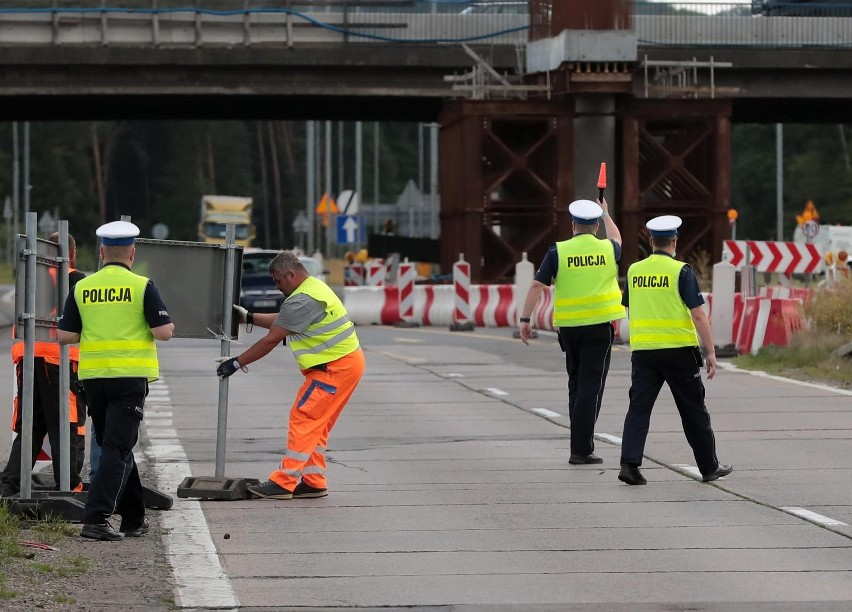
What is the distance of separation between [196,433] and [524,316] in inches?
135

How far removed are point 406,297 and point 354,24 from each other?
8.62m

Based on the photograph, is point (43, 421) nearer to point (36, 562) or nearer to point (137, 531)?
point (137, 531)

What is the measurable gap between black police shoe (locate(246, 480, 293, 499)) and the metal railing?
30.9 m

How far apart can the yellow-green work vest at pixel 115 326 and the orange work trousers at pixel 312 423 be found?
1801 mm

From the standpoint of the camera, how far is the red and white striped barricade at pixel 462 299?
3403 cm

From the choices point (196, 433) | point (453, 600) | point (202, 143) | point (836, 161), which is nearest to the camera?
point (453, 600)

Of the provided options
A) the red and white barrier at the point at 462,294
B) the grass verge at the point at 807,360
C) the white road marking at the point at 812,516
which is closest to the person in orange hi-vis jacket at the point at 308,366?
the white road marking at the point at 812,516

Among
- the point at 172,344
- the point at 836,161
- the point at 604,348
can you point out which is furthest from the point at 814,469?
the point at 836,161

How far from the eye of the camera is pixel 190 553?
30.0 ft

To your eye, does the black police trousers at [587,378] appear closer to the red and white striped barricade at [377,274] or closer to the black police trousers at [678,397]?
the black police trousers at [678,397]

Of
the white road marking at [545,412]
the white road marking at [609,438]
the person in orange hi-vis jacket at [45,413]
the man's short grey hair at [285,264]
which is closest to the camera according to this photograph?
the person in orange hi-vis jacket at [45,413]

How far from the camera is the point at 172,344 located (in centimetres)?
3062

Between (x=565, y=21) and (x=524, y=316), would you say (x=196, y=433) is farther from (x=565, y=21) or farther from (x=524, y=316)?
(x=565, y=21)

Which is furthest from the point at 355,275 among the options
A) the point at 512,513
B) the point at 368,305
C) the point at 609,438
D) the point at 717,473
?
the point at 512,513
